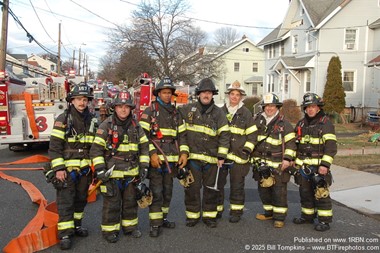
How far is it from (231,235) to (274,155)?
4.11 ft

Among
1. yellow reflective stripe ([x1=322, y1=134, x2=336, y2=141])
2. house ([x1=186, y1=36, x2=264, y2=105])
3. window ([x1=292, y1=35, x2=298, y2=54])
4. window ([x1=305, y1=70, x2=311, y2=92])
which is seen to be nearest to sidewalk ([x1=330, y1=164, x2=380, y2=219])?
yellow reflective stripe ([x1=322, y1=134, x2=336, y2=141])

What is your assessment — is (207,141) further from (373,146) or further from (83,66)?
(83,66)

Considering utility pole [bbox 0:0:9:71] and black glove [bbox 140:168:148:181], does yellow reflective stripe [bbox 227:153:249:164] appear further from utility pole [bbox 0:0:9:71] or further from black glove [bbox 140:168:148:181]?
utility pole [bbox 0:0:9:71]

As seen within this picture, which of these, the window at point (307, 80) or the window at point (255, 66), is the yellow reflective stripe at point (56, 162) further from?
the window at point (255, 66)

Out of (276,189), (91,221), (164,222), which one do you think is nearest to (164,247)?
(164,222)

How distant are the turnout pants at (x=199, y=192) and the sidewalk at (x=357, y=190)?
250 centimetres

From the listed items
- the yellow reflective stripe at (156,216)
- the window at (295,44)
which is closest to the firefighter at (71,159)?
the yellow reflective stripe at (156,216)

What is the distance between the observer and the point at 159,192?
4.71 meters

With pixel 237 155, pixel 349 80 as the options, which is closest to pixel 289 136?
pixel 237 155

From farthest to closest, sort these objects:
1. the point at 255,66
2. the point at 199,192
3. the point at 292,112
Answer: the point at 255,66
the point at 292,112
the point at 199,192

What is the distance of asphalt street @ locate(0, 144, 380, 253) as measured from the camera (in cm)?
431

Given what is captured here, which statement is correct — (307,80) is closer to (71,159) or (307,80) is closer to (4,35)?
(4,35)

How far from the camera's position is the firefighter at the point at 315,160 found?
4.78 meters

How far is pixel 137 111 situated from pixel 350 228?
885 cm
